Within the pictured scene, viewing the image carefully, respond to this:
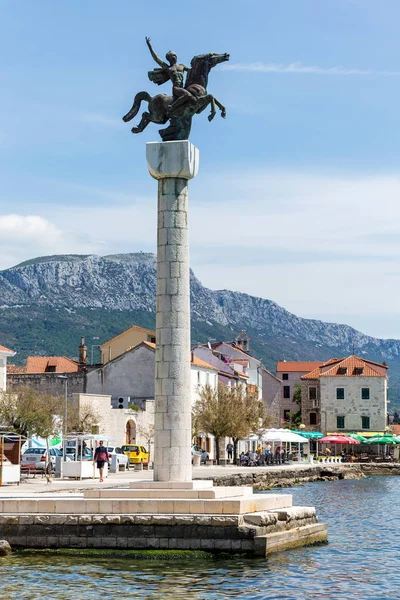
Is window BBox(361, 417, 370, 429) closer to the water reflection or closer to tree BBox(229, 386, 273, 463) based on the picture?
tree BBox(229, 386, 273, 463)

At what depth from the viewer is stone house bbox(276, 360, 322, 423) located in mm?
125188

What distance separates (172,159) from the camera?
27625 mm

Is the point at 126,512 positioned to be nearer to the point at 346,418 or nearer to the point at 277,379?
the point at 346,418

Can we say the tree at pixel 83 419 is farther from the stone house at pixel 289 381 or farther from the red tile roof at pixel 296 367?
the red tile roof at pixel 296 367

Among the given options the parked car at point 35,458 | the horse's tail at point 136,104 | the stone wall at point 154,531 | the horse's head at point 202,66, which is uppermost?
the horse's head at point 202,66

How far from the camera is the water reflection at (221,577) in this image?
2062 centimetres

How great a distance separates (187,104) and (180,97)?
265 mm

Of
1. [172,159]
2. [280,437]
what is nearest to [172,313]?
[172,159]

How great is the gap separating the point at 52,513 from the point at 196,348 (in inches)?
2983

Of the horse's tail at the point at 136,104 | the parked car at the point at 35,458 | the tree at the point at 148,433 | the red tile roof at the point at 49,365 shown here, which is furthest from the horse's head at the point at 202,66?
the red tile roof at the point at 49,365

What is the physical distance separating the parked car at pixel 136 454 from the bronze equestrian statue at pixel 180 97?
37021mm

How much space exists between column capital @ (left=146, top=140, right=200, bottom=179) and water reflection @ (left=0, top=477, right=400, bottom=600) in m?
9.94

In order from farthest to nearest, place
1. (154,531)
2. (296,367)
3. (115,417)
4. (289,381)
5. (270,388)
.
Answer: (296,367), (289,381), (270,388), (115,417), (154,531)

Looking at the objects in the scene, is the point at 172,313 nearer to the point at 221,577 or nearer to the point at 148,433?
the point at 221,577
